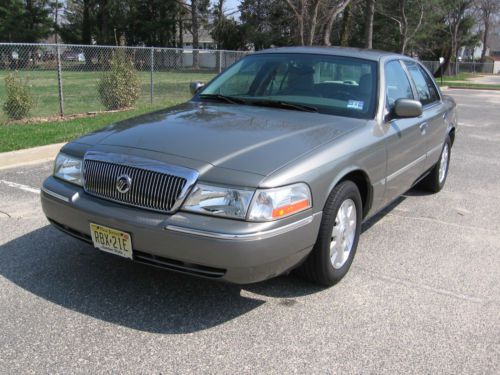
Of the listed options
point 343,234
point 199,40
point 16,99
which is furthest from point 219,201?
point 199,40

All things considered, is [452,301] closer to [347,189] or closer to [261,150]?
[347,189]

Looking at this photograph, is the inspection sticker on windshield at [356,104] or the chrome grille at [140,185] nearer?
the chrome grille at [140,185]

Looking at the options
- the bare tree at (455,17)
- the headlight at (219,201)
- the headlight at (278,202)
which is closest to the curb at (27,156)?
the headlight at (219,201)

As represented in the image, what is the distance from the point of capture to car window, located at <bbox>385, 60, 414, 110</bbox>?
4.45 metres

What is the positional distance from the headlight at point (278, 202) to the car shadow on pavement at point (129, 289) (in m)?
0.75

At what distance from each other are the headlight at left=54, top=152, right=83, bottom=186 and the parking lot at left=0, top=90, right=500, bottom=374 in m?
0.70

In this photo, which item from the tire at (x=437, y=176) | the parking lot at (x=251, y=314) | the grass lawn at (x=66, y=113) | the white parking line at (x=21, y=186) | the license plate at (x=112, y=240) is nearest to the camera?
the parking lot at (x=251, y=314)

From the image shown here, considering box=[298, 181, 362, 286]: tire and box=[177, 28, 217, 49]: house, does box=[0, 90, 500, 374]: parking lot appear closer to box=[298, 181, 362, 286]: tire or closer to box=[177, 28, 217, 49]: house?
box=[298, 181, 362, 286]: tire

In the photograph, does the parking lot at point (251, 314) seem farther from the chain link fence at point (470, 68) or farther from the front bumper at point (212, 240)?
the chain link fence at point (470, 68)

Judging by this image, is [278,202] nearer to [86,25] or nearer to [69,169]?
[69,169]

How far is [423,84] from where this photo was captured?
5652mm

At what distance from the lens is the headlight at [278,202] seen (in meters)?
2.95

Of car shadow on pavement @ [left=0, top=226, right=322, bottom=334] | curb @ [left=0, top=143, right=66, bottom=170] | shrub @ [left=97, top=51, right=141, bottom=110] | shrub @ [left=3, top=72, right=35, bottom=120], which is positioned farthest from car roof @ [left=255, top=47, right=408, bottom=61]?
shrub @ [left=97, top=51, right=141, bottom=110]

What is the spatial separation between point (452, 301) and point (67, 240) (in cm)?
303
